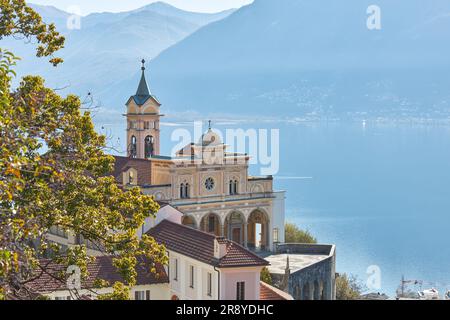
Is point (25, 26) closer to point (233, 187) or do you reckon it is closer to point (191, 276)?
point (191, 276)

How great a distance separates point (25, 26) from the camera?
1611cm

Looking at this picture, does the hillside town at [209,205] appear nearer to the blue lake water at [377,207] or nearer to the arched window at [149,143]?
the arched window at [149,143]

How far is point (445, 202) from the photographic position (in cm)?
10544

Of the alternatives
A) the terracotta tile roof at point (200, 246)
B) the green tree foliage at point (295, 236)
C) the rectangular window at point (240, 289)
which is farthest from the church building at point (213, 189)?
the rectangular window at point (240, 289)

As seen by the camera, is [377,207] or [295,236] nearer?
[295,236]

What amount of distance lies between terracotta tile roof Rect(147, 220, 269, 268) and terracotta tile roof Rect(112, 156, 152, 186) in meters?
9.55

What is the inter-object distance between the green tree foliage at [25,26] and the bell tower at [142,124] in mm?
30937

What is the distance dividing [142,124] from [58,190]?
110 ft

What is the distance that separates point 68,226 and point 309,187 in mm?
102114

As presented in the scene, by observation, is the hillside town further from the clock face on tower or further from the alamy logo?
the alamy logo

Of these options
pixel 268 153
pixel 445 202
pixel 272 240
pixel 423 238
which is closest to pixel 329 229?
pixel 423 238

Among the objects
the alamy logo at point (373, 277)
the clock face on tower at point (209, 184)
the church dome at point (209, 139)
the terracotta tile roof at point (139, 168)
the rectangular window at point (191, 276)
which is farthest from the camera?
the alamy logo at point (373, 277)

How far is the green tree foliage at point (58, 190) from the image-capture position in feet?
40.2

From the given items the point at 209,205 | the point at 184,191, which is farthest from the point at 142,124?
the point at 209,205
